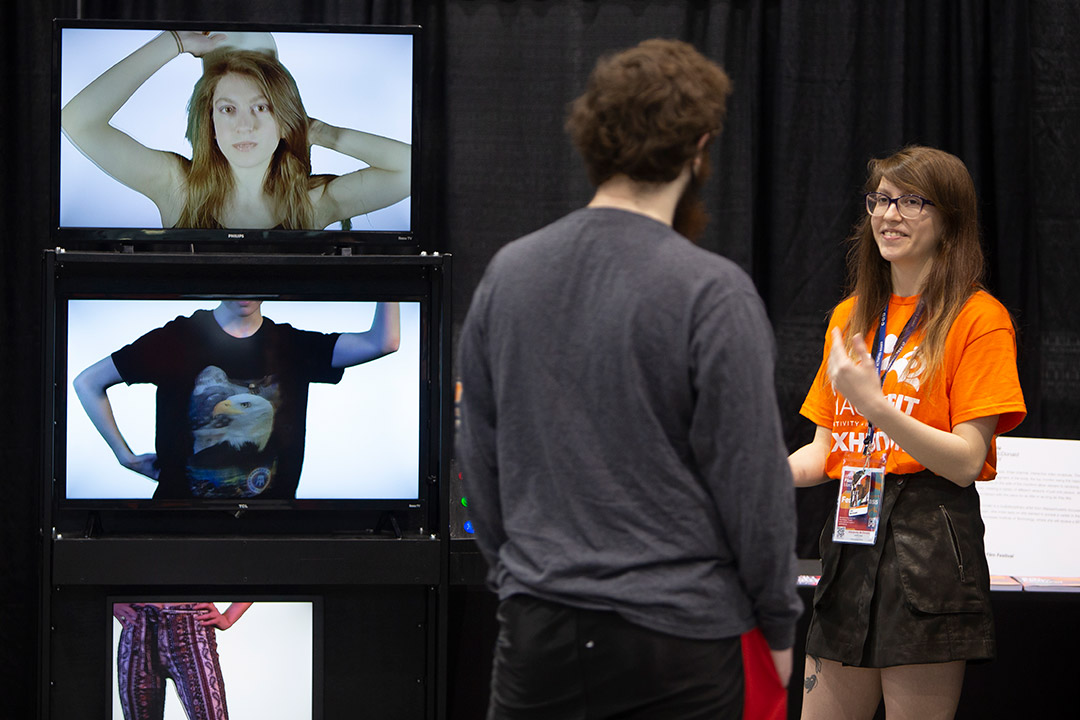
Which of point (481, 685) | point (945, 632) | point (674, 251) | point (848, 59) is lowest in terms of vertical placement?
point (481, 685)

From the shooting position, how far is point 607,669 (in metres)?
1.38

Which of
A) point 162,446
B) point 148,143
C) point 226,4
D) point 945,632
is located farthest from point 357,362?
point 945,632

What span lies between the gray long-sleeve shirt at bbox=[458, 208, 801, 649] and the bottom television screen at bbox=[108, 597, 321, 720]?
70.5 inches

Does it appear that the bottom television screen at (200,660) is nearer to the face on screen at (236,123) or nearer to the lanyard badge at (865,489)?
the face on screen at (236,123)

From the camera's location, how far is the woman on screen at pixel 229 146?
2.98 metres

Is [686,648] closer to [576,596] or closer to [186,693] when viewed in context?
[576,596]

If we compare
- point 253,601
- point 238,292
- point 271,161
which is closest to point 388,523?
point 253,601

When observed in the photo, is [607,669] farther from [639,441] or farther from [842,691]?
[842,691]

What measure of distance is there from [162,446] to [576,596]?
6.36 ft

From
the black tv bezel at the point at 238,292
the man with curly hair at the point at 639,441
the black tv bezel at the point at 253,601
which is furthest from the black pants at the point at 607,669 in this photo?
the black tv bezel at the point at 253,601

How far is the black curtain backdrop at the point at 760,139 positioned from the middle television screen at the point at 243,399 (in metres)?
0.47

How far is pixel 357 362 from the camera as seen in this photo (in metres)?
3.03

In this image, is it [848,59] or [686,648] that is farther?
[848,59]

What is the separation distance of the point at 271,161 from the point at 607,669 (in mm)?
2044
